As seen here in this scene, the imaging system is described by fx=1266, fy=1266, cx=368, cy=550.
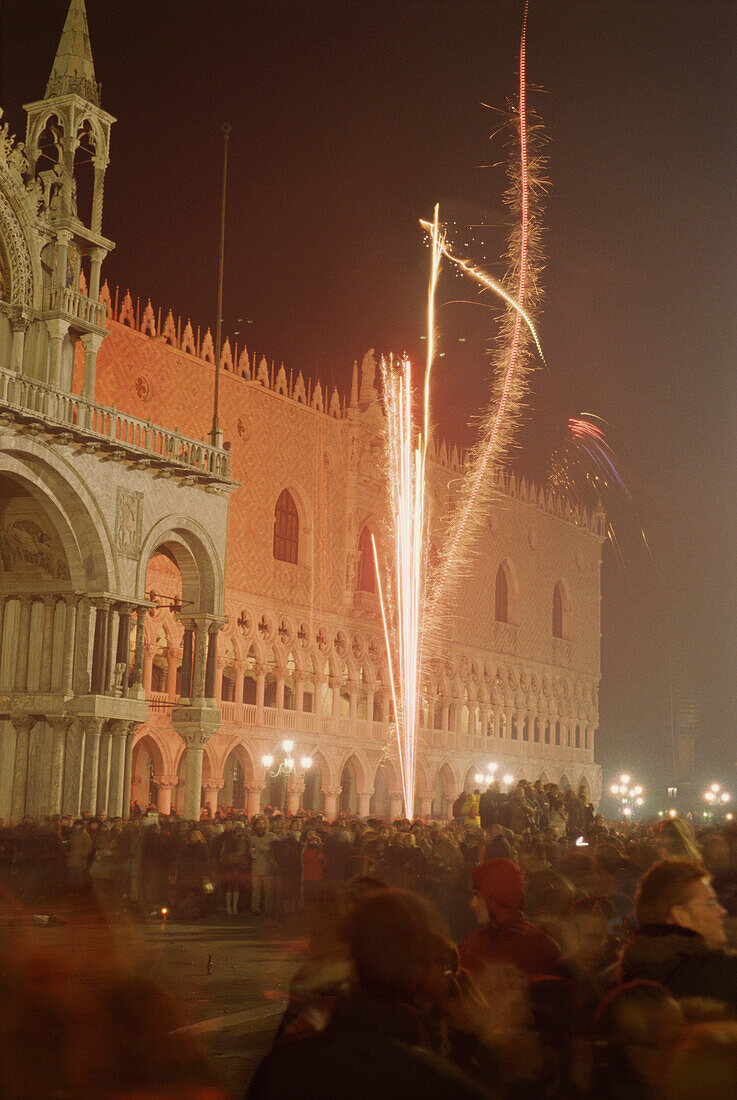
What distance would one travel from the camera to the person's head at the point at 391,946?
7.98 feet

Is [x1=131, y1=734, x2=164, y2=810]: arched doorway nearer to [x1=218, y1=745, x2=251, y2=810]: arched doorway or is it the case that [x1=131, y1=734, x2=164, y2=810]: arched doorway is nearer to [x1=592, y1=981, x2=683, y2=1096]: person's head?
[x1=218, y1=745, x2=251, y2=810]: arched doorway

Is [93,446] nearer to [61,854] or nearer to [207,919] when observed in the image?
[61,854]

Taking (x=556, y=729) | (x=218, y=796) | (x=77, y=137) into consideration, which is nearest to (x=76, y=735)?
(x=77, y=137)

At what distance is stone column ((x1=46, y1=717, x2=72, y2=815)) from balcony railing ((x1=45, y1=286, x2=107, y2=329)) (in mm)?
5751

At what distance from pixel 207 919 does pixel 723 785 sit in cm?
3962

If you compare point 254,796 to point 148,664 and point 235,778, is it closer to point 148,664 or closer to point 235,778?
point 235,778

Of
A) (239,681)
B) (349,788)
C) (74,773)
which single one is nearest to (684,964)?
(74,773)

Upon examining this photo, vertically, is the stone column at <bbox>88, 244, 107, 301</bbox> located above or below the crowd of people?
above

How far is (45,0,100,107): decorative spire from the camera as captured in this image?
59.7ft

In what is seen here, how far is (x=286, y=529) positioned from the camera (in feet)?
104

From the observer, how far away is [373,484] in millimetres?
34594

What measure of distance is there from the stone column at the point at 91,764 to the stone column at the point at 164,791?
1040cm

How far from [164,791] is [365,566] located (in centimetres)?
1010

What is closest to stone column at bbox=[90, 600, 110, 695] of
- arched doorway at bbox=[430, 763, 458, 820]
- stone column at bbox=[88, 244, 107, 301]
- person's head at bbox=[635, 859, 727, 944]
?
stone column at bbox=[88, 244, 107, 301]
